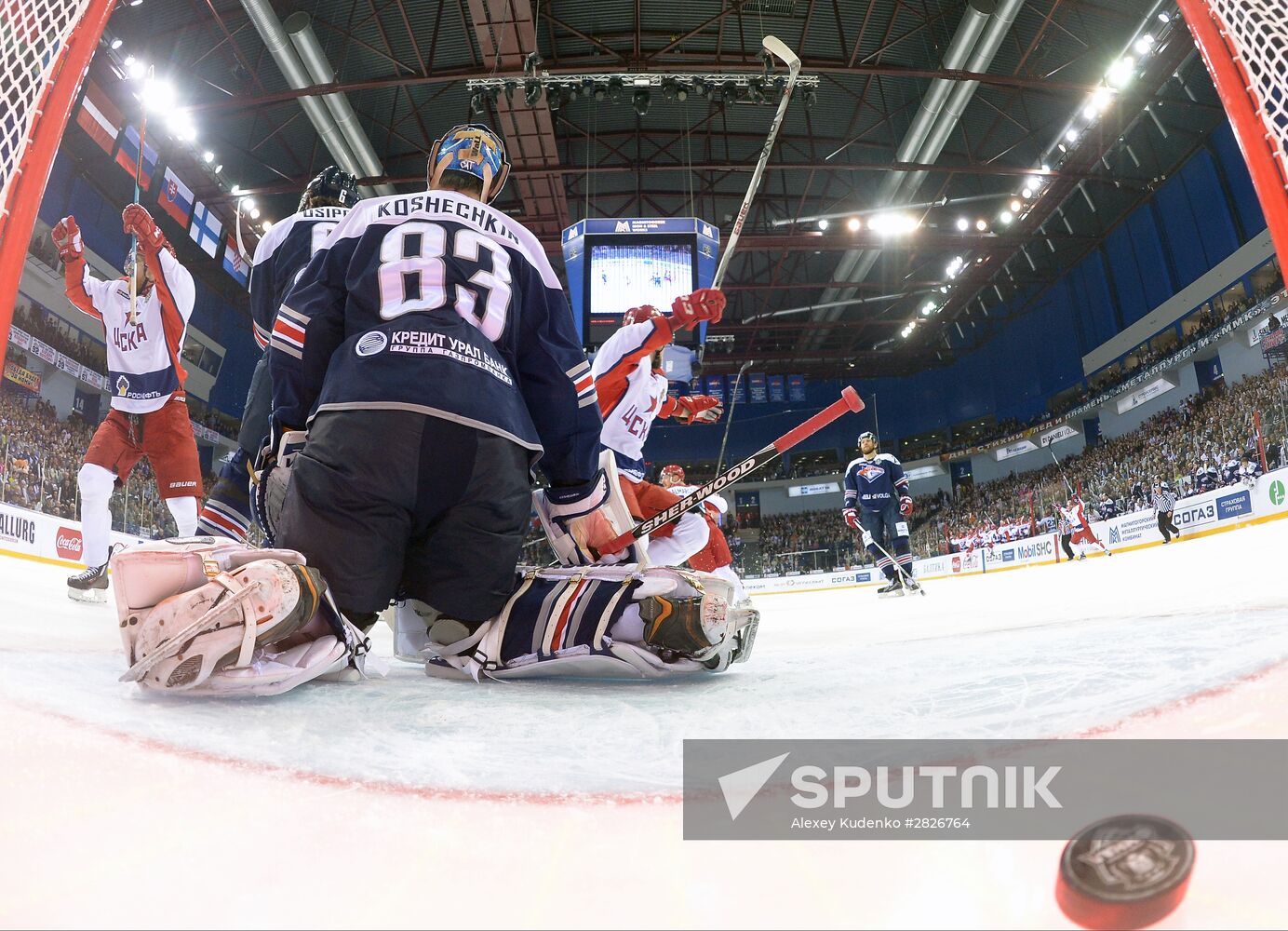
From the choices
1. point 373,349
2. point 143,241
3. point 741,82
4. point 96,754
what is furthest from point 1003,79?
point 96,754

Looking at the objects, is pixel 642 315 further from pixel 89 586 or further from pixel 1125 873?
pixel 1125 873

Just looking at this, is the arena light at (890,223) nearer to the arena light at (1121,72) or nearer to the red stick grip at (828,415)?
the arena light at (1121,72)

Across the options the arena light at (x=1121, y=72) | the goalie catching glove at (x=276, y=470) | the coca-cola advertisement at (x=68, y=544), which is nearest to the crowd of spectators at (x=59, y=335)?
the coca-cola advertisement at (x=68, y=544)

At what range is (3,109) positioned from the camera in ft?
4.48

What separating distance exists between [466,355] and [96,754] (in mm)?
883

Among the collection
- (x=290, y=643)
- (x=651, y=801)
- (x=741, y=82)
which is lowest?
(x=651, y=801)

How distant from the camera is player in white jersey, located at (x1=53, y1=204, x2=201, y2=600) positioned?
3418 millimetres

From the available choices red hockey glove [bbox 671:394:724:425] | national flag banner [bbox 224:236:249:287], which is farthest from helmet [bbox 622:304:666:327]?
national flag banner [bbox 224:236:249:287]

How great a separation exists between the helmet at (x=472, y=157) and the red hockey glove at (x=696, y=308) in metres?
1.26

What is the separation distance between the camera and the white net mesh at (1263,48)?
1273 mm

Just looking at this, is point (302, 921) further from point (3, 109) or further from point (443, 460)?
point (3, 109)

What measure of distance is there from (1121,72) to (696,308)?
11.6 metres

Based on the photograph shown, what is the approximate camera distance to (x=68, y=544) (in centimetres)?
646

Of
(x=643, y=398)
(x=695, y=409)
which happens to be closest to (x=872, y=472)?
(x=695, y=409)
